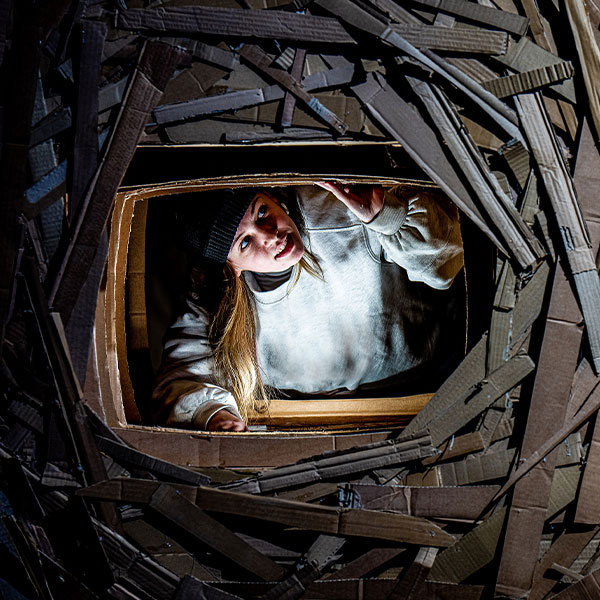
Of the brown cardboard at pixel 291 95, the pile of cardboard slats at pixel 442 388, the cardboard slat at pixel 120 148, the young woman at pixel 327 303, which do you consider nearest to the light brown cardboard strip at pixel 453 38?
the pile of cardboard slats at pixel 442 388

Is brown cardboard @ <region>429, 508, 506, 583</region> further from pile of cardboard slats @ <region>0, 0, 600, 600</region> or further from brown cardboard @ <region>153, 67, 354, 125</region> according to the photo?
brown cardboard @ <region>153, 67, 354, 125</region>

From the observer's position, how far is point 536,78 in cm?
64

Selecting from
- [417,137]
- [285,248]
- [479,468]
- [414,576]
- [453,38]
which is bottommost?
[414,576]

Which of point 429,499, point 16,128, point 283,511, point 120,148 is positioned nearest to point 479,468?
point 429,499

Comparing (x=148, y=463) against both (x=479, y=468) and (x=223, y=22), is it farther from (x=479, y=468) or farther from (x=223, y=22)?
(x=223, y=22)

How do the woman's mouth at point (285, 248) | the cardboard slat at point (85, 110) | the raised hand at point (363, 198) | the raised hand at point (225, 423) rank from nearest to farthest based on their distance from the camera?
the cardboard slat at point (85, 110), the raised hand at point (225, 423), the raised hand at point (363, 198), the woman's mouth at point (285, 248)

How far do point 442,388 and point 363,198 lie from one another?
435 millimetres

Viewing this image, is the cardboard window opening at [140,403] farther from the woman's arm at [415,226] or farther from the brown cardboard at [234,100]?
the woman's arm at [415,226]

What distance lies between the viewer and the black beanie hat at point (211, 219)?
900 millimetres

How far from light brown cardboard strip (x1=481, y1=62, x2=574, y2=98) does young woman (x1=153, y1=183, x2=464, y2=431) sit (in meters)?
0.36

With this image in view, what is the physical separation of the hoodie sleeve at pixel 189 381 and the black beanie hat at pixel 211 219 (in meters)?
0.22

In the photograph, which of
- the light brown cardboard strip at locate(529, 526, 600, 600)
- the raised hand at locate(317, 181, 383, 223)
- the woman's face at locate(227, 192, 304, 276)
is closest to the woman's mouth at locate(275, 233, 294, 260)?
the woman's face at locate(227, 192, 304, 276)

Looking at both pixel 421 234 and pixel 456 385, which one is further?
pixel 421 234

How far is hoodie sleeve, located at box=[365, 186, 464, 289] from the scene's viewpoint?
41.1 inches
